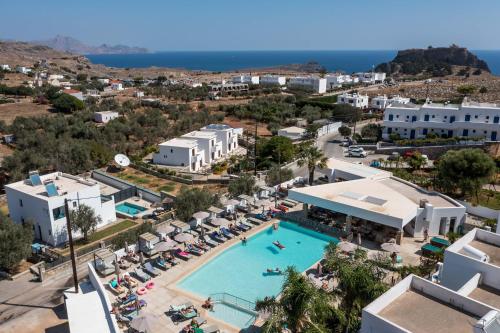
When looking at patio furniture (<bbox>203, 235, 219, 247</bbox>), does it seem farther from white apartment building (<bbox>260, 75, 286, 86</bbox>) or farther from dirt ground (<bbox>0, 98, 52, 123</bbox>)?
white apartment building (<bbox>260, 75, 286, 86</bbox>)

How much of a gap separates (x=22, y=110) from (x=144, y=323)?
78.1 meters

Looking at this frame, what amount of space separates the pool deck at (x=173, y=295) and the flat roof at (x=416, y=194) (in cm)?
1574

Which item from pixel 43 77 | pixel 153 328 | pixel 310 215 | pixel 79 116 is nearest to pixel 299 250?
pixel 310 215

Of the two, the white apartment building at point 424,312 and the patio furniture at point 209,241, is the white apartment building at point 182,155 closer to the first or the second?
the patio furniture at point 209,241

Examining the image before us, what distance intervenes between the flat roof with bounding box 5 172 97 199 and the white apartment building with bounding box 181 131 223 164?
69.7 feet

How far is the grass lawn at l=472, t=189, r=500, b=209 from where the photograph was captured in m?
35.4

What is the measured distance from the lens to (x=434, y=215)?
29.4 meters

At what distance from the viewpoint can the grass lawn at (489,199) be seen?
1394 inches

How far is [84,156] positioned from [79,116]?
29217mm

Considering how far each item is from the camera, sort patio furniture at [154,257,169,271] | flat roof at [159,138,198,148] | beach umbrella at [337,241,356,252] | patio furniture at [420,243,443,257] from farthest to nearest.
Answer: flat roof at [159,138,198,148] → patio furniture at [420,243,443,257] → beach umbrella at [337,241,356,252] → patio furniture at [154,257,169,271]

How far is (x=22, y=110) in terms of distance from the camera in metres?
81.4

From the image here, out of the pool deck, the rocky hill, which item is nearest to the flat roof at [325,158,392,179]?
the pool deck

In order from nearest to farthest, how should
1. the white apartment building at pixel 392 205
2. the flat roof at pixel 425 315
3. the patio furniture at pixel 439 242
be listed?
the flat roof at pixel 425 315
the patio furniture at pixel 439 242
the white apartment building at pixel 392 205

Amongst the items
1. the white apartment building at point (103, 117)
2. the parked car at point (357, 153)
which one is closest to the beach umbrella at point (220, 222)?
the parked car at point (357, 153)
